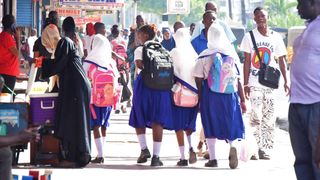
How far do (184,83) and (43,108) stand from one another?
75.0 inches

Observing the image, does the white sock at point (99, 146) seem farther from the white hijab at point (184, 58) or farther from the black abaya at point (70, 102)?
the white hijab at point (184, 58)

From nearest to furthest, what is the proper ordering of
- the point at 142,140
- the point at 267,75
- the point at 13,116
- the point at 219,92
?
the point at 13,116, the point at 219,92, the point at 142,140, the point at 267,75

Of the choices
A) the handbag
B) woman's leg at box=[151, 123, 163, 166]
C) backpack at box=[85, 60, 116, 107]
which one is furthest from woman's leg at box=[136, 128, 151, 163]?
the handbag

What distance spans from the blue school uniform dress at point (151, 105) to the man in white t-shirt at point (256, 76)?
133 cm

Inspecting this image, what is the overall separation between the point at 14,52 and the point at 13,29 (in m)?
0.33

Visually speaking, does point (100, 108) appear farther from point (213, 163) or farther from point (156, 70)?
point (213, 163)

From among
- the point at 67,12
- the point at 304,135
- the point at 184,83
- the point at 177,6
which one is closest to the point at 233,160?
the point at 184,83

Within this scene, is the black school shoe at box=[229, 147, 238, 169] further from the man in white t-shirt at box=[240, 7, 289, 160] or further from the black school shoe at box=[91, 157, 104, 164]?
the black school shoe at box=[91, 157, 104, 164]

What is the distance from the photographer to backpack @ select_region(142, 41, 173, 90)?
11789 millimetres

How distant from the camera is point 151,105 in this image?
11992mm

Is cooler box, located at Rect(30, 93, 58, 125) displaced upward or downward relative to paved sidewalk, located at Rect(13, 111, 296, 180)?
upward

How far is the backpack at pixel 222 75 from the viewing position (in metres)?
11.6

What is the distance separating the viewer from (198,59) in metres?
11.8

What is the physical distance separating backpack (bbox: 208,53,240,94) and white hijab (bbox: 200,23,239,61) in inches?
2.5
